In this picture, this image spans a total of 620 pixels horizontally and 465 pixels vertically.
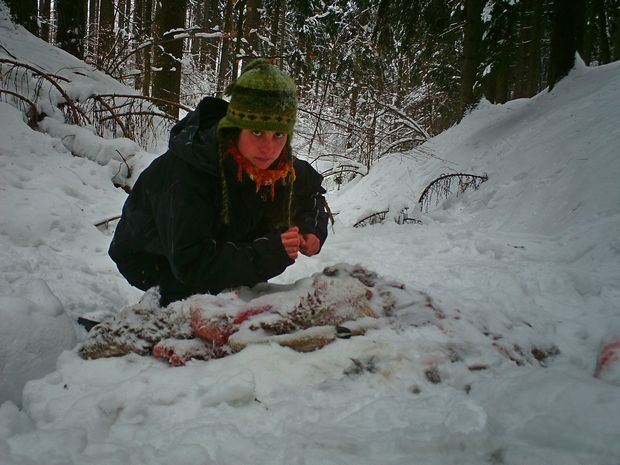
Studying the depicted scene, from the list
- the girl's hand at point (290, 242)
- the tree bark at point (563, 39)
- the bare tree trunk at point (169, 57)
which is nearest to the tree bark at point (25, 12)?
the bare tree trunk at point (169, 57)

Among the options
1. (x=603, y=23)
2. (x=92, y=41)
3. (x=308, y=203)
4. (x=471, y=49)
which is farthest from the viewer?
(x=92, y=41)

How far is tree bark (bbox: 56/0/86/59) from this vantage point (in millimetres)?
6574

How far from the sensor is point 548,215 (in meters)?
3.13

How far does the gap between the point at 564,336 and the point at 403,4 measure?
18.1 feet

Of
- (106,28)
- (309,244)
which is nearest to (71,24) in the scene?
(106,28)

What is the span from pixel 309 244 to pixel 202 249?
1.98ft

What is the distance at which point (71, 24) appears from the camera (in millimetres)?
6926

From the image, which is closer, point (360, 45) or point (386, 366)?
point (386, 366)

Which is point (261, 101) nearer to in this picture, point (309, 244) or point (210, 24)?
point (309, 244)

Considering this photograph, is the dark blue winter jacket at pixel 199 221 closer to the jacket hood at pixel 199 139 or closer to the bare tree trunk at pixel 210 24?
the jacket hood at pixel 199 139

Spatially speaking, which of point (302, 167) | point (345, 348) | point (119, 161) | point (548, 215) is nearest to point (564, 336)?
point (345, 348)

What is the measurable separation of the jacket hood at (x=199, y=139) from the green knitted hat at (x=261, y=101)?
9 centimetres

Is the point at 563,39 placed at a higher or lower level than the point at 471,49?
lower

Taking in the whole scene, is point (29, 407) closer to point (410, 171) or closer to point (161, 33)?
point (410, 171)
